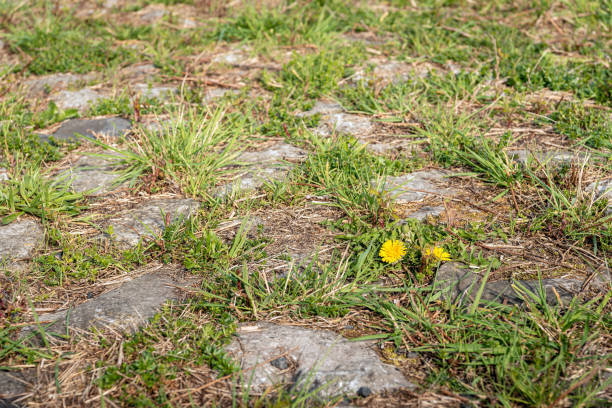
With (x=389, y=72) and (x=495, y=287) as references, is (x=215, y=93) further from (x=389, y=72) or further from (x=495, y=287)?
(x=495, y=287)

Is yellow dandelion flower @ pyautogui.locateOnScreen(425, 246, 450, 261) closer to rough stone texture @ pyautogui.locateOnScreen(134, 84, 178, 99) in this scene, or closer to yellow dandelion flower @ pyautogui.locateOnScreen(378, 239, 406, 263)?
yellow dandelion flower @ pyautogui.locateOnScreen(378, 239, 406, 263)

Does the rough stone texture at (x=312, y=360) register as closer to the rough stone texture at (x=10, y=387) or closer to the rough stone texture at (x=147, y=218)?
the rough stone texture at (x=10, y=387)

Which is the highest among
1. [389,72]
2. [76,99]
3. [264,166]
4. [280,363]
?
[389,72]

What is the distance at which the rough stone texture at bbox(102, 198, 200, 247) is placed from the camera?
3102mm

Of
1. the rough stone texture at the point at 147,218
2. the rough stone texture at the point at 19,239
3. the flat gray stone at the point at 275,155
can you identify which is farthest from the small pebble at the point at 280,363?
the flat gray stone at the point at 275,155

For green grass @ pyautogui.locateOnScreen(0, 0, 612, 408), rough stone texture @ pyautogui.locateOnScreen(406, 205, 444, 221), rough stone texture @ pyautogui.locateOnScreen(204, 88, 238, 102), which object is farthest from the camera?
rough stone texture @ pyautogui.locateOnScreen(204, 88, 238, 102)

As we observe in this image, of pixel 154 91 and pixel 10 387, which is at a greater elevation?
pixel 154 91

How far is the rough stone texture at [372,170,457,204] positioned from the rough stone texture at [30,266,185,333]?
1.35 metres

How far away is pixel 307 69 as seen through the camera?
4.67 m

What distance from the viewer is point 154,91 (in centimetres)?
479

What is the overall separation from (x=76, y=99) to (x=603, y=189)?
414cm

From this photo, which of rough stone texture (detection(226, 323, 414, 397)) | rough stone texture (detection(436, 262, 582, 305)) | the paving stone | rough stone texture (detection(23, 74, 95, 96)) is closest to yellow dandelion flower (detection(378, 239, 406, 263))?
rough stone texture (detection(436, 262, 582, 305))

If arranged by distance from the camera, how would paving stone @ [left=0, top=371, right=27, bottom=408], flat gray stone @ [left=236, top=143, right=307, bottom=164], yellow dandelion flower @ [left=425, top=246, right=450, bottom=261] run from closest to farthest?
paving stone @ [left=0, top=371, right=27, bottom=408], yellow dandelion flower @ [left=425, top=246, right=450, bottom=261], flat gray stone @ [left=236, top=143, right=307, bottom=164]

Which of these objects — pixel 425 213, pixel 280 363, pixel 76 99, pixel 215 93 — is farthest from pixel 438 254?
pixel 76 99
